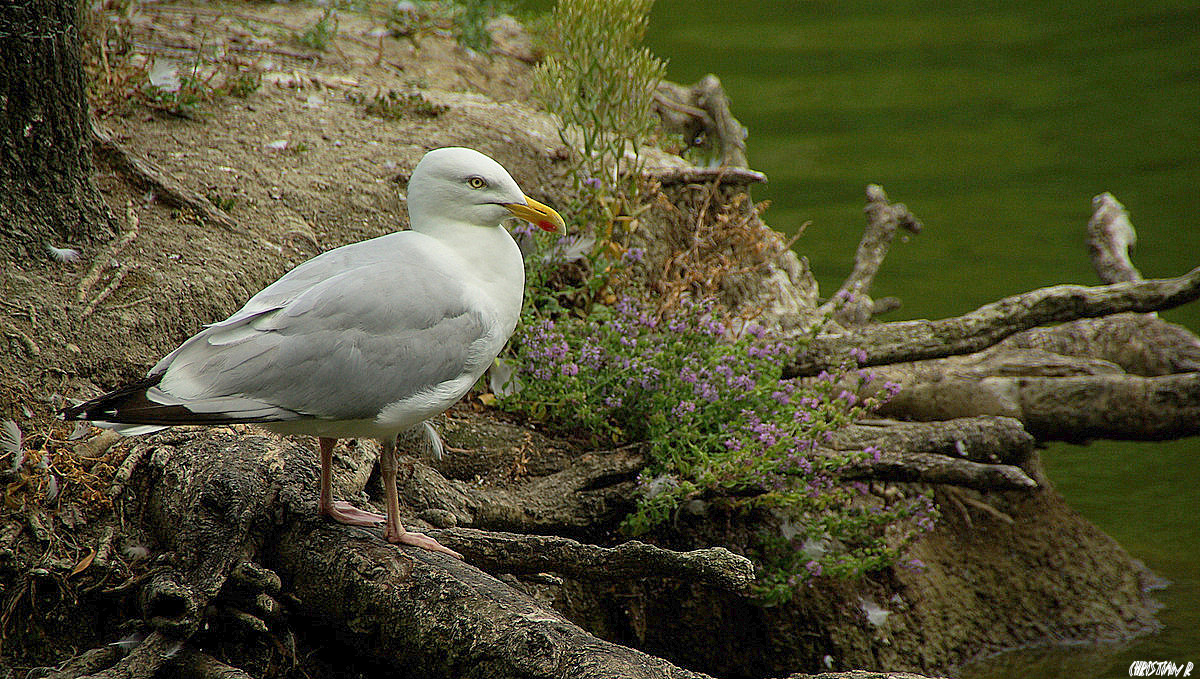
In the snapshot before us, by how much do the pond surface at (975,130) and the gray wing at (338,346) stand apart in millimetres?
4660

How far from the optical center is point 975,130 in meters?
10.4

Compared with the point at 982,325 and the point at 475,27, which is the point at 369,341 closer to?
the point at 982,325

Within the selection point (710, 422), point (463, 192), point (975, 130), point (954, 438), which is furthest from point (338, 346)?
point (975, 130)

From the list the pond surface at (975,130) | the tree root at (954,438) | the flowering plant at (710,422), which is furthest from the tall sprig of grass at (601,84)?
the pond surface at (975,130)

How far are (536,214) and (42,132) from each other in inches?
53.9

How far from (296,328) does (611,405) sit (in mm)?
1293

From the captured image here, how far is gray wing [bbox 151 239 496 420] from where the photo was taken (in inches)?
92.1

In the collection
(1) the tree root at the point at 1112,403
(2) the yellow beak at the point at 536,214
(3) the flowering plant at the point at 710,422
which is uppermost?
(2) the yellow beak at the point at 536,214

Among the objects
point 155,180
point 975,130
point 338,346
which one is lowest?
point 338,346

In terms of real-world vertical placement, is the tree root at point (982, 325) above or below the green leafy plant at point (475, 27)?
below

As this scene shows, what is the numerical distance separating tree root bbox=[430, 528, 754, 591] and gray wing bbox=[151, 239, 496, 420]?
1.43ft

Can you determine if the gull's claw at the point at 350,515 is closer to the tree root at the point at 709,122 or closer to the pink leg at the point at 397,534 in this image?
the pink leg at the point at 397,534

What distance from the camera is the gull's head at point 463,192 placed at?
8.83 feet

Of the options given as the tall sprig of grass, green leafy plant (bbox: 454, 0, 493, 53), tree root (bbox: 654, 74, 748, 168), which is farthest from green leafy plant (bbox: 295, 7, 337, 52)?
tree root (bbox: 654, 74, 748, 168)
